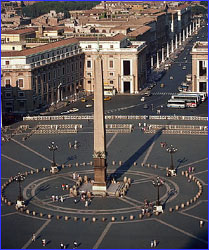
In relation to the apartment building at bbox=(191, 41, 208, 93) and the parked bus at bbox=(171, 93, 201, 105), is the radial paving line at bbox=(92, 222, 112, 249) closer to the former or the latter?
the parked bus at bbox=(171, 93, 201, 105)

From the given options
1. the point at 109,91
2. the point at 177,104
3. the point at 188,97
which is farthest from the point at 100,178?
the point at 109,91

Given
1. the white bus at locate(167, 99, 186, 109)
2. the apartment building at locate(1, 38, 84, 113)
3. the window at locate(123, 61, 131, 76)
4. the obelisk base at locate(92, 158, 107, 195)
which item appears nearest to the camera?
the obelisk base at locate(92, 158, 107, 195)

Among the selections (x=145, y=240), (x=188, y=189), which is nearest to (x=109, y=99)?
(x=188, y=189)

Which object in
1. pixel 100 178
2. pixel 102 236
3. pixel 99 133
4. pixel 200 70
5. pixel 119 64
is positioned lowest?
pixel 102 236

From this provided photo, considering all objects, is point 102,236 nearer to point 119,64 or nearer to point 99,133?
point 99,133

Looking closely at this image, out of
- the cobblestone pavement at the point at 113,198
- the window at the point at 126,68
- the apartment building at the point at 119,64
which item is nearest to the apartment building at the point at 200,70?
the apartment building at the point at 119,64

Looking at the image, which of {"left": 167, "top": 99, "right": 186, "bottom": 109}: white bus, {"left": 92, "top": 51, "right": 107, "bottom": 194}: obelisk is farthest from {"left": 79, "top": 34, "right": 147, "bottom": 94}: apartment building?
{"left": 92, "top": 51, "right": 107, "bottom": 194}: obelisk

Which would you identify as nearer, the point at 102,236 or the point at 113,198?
the point at 102,236
